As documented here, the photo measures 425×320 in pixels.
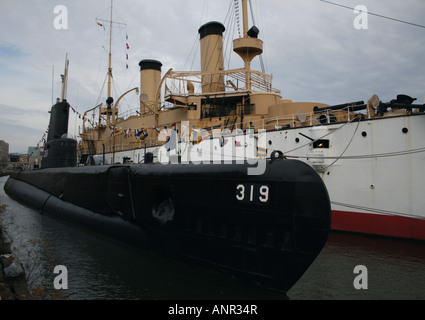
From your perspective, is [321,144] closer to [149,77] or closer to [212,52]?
[212,52]

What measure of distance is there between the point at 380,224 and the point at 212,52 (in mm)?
17588

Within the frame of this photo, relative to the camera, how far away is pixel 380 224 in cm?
1155

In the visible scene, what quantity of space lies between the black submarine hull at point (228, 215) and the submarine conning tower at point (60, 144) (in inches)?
408

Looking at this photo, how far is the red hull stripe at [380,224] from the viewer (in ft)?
35.5

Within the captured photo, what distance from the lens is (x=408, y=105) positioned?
36.5 feet

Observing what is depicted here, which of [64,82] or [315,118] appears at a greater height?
[64,82]

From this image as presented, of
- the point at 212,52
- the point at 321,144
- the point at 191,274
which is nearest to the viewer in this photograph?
the point at 191,274

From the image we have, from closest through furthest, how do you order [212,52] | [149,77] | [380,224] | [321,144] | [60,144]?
1. [380,224]
2. [321,144]
3. [60,144]
4. [212,52]
5. [149,77]

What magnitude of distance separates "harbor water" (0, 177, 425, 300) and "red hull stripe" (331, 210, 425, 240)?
0.34 meters

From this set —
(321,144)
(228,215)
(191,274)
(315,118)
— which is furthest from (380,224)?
(191,274)

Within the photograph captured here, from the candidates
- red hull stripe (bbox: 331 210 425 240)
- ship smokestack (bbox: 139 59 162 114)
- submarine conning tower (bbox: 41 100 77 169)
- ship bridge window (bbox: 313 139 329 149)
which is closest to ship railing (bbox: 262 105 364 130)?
ship bridge window (bbox: 313 139 329 149)

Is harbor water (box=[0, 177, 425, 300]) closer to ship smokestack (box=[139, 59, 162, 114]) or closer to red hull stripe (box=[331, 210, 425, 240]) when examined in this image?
red hull stripe (box=[331, 210, 425, 240])
